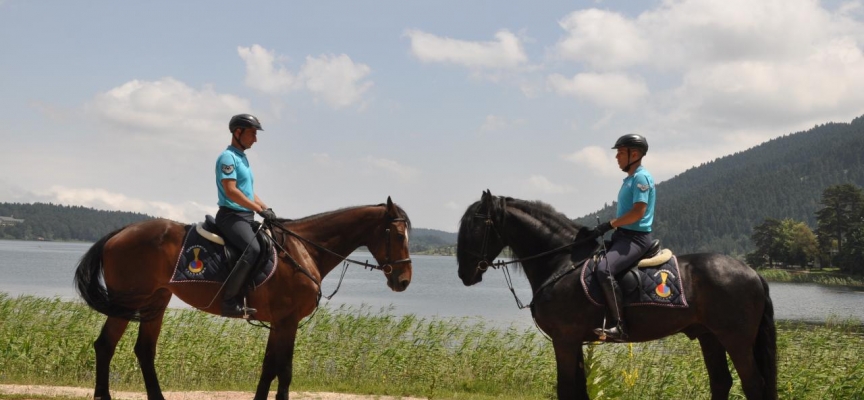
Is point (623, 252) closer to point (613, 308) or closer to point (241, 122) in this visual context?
point (613, 308)

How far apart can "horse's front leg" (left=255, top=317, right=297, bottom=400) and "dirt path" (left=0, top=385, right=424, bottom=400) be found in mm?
2257

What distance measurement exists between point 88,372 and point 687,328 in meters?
10.1

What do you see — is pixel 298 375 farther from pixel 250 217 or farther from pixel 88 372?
pixel 250 217

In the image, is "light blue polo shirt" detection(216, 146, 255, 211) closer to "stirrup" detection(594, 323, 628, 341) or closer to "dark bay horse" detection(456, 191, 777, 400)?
"dark bay horse" detection(456, 191, 777, 400)

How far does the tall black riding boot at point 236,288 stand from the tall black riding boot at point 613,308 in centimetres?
383

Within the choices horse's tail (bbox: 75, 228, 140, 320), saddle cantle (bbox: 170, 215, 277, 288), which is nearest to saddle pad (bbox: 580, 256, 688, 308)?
saddle cantle (bbox: 170, 215, 277, 288)

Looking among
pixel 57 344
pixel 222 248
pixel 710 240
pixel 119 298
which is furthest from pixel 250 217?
pixel 710 240

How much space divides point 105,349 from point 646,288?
6.28m

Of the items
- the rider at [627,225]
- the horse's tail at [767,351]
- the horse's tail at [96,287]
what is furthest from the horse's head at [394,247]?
the horse's tail at [767,351]

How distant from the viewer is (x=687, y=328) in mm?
7609

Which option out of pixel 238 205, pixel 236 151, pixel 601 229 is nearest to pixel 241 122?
pixel 236 151

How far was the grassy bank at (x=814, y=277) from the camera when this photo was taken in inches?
2931

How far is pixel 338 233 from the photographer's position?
8523mm

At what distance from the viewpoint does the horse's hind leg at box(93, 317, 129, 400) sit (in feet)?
26.8
